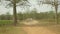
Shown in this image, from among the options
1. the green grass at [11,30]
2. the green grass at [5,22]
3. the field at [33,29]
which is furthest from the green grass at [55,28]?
the green grass at [5,22]

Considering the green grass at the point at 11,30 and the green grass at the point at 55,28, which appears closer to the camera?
the green grass at the point at 11,30

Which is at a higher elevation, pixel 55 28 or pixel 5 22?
pixel 5 22

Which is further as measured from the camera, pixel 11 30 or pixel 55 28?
pixel 55 28

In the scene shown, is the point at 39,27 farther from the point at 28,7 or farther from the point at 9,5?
the point at 9,5

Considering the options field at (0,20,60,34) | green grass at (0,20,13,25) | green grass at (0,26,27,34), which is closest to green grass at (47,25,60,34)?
field at (0,20,60,34)

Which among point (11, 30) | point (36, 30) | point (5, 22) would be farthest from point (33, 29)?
point (5, 22)

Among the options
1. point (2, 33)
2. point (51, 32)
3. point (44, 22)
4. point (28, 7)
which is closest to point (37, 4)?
point (28, 7)

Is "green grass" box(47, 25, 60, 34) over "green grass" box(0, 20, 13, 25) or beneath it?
beneath

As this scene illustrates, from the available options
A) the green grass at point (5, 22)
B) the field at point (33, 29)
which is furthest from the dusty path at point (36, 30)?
the green grass at point (5, 22)

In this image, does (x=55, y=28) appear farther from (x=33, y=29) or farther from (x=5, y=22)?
(x=5, y=22)

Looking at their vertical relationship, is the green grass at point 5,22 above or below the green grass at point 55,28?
above

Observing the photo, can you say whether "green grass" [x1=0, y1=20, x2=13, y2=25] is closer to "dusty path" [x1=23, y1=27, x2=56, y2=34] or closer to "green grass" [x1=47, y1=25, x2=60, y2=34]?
"dusty path" [x1=23, y1=27, x2=56, y2=34]

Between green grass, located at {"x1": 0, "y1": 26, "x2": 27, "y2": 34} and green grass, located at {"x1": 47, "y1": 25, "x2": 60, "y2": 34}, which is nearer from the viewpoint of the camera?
green grass, located at {"x1": 0, "y1": 26, "x2": 27, "y2": 34}

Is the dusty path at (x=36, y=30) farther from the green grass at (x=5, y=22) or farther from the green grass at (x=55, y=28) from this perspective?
the green grass at (x=5, y=22)
